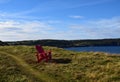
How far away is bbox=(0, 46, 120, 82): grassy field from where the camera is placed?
28547 mm

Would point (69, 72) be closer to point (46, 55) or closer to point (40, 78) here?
point (40, 78)

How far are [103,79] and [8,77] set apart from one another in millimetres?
9634

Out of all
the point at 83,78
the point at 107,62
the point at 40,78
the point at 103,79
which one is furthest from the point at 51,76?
the point at 107,62

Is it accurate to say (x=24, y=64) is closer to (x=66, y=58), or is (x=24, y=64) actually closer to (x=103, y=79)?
(x=66, y=58)

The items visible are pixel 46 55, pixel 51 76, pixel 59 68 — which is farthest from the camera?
pixel 46 55

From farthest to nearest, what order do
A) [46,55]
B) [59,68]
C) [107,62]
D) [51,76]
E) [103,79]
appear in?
[46,55] < [107,62] < [59,68] < [51,76] < [103,79]

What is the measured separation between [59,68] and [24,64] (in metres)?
5.30

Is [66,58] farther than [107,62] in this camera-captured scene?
Yes

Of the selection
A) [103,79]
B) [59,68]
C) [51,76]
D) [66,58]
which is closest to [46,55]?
[66,58]

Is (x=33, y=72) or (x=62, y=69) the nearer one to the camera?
(x=33, y=72)

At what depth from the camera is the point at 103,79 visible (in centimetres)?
2759

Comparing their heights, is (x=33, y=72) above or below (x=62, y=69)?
below

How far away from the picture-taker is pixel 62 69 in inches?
1258

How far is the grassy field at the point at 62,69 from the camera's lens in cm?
2855
